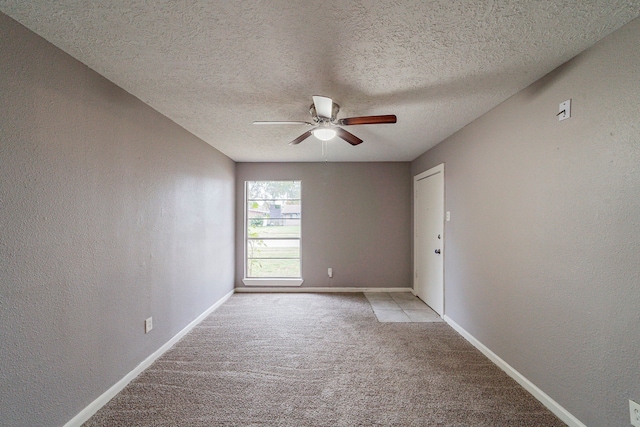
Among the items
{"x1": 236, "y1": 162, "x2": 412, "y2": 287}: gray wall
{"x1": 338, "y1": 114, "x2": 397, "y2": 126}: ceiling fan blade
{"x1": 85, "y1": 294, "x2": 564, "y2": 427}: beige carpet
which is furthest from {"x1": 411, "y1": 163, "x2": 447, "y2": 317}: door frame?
{"x1": 338, "y1": 114, "x2": 397, "y2": 126}: ceiling fan blade

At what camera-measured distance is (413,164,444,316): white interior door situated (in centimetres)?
337

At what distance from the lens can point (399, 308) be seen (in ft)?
12.0

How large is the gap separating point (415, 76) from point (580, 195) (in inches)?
51.7

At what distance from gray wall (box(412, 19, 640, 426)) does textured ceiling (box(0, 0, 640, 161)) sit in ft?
0.82

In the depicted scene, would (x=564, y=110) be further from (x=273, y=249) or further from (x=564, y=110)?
(x=273, y=249)

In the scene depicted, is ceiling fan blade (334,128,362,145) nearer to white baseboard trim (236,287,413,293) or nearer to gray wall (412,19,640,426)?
gray wall (412,19,640,426)

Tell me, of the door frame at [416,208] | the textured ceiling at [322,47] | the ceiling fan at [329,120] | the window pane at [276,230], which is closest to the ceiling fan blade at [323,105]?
the ceiling fan at [329,120]

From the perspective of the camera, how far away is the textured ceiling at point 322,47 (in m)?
1.20

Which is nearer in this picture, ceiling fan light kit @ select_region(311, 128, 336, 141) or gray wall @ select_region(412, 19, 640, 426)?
gray wall @ select_region(412, 19, 640, 426)

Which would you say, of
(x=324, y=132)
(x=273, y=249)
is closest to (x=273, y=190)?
Answer: (x=273, y=249)

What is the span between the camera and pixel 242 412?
5.57 ft

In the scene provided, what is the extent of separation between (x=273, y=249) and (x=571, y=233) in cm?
398

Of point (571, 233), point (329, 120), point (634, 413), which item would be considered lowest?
point (634, 413)

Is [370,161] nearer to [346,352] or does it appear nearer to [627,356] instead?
[346,352]
